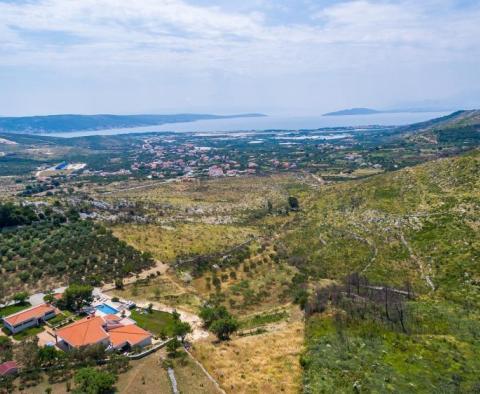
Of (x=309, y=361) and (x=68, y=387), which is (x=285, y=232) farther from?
(x=68, y=387)

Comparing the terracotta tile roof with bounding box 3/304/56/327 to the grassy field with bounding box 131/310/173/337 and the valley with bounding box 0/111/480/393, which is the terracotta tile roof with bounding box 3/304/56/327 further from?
the grassy field with bounding box 131/310/173/337

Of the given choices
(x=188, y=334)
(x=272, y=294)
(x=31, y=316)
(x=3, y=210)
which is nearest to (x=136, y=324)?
(x=188, y=334)

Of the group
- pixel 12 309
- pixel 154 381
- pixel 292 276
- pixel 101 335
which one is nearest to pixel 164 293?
pixel 101 335

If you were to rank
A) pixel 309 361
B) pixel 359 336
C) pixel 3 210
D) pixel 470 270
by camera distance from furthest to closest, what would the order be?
1. pixel 3 210
2. pixel 470 270
3. pixel 359 336
4. pixel 309 361

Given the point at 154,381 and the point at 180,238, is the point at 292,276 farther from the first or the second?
the point at 154,381

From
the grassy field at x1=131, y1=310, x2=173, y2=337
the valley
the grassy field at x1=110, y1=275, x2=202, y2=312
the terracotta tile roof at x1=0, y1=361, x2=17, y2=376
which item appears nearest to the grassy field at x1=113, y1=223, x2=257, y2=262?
the valley

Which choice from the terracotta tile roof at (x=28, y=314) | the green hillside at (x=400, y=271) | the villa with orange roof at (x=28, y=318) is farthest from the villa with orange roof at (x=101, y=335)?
the green hillside at (x=400, y=271)

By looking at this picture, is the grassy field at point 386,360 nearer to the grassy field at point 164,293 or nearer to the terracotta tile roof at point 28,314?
the grassy field at point 164,293
